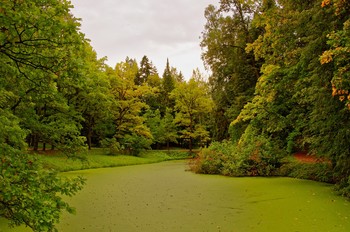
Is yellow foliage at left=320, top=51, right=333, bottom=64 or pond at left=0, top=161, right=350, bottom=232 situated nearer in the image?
pond at left=0, top=161, right=350, bottom=232

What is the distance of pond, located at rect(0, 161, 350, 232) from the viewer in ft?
16.9

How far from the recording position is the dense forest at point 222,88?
3160 millimetres

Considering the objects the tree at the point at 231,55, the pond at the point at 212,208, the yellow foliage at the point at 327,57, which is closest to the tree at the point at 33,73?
the pond at the point at 212,208

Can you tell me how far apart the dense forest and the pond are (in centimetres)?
113

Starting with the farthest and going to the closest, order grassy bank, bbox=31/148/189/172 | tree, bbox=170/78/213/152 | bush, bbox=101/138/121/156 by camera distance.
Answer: tree, bbox=170/78/213/152, bush, bbox=101/138/121/156, grassy bank, bbox=31/148/189/172

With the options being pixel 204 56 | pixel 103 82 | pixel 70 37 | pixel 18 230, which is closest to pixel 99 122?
pixel 103 82

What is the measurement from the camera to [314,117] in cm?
779

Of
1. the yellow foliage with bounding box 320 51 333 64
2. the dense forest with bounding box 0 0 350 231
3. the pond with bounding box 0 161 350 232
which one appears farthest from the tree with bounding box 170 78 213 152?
the yellow foliage with bounding box 320 51 333 64

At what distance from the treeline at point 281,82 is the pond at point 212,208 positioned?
133cm

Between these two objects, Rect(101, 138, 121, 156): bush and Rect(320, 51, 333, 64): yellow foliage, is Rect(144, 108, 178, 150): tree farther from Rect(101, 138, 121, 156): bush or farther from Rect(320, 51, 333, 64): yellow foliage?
Rect(320, 51, 333, 64): yellow foliage

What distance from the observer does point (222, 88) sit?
20.0 meters

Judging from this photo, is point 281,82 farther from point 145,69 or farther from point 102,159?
point 145,69

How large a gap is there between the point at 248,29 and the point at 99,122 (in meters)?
13.9

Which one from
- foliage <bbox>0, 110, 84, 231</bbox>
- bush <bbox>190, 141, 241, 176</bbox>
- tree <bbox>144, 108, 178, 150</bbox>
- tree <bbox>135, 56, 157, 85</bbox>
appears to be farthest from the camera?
tree <bbox>135, 56, 157, 85</bbox>
